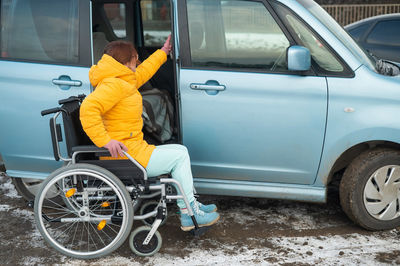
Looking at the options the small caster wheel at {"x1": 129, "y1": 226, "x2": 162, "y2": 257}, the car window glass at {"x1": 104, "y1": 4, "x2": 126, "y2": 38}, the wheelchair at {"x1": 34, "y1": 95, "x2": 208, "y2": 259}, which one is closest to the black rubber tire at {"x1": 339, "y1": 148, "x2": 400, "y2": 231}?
the wheelchair at {"x1": 34, "y1": 95, "x2": 208, "y2": 259}

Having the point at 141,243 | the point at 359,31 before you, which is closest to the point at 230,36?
the point at 141,243

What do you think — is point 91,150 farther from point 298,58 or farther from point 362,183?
point 362,183

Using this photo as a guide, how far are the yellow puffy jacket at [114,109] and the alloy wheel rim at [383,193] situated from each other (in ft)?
5.44

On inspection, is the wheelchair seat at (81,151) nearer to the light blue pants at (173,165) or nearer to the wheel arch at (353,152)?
the light blue pants at (173,165)

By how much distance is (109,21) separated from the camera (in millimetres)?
5098

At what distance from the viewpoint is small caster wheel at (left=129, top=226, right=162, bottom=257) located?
137 inches

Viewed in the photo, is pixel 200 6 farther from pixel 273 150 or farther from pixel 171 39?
pixel 273 150

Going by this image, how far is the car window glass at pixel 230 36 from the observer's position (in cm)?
371

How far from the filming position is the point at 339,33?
151 inches

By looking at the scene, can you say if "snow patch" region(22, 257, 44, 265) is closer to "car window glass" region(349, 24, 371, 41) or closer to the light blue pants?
the light blue pants

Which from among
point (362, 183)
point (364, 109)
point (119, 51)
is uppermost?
point (119, 51)

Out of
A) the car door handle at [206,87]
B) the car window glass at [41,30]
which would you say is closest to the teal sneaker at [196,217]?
the car door handle at [206,87]

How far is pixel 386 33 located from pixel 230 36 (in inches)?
186

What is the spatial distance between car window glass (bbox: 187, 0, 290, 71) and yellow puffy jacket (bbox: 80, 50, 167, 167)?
0.63 m
